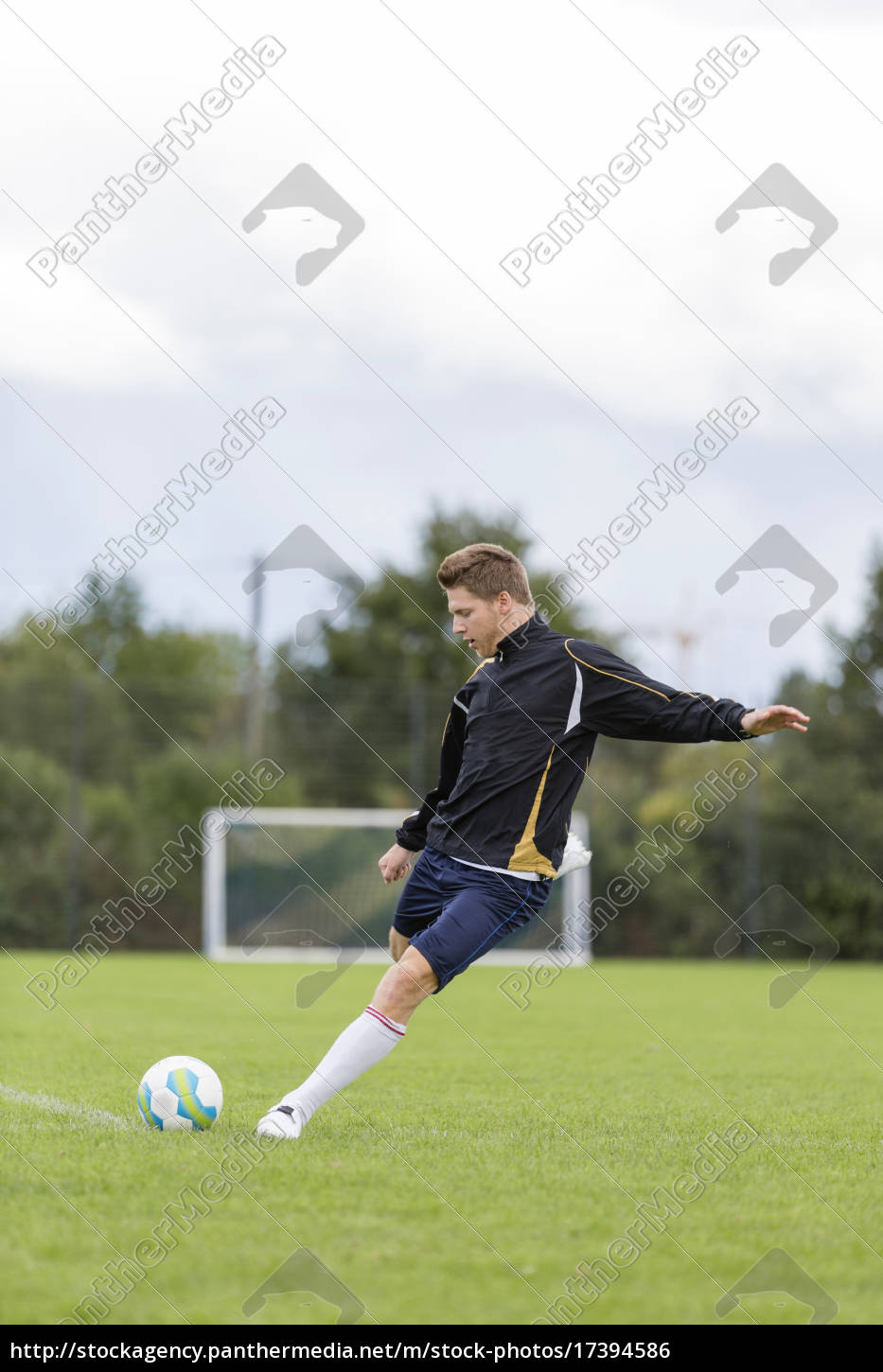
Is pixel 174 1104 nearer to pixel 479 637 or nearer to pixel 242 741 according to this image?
pixel 479 637

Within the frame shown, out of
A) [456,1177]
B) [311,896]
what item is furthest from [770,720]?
[311,896]

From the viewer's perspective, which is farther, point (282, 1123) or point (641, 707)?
point (641, 707)

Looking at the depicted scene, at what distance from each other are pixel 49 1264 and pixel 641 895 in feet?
62.6

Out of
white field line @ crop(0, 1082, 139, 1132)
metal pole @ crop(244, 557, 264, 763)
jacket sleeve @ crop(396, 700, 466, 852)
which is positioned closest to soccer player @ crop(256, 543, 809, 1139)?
jacket sleeve @ crop(396, 700, 466, 852)

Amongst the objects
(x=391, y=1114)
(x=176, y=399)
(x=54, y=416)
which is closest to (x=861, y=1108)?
(x=391, y=1114)

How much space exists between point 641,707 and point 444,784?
938 millimetres

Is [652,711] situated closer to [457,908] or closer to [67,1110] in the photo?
[457,908]

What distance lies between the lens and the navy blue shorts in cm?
471

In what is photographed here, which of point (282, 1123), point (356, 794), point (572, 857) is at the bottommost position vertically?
point (356, 794)

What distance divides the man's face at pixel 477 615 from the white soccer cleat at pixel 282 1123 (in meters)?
1.79

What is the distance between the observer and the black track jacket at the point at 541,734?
4.91 metres

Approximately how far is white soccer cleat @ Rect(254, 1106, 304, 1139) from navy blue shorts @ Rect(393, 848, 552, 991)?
2.20 ft

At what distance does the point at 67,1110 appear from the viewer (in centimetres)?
538

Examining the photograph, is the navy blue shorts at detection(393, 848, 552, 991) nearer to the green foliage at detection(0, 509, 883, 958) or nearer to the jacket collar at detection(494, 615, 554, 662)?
the jacket collar at detection(494, 615, 554, 662)
